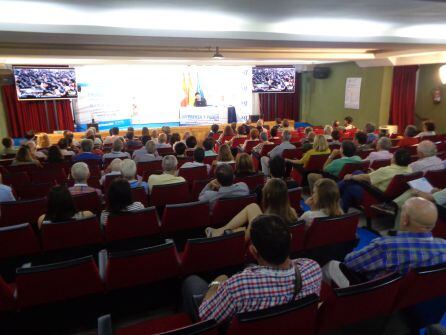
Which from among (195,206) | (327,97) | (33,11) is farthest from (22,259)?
(327,97)

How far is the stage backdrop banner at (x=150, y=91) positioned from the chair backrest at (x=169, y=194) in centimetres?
965

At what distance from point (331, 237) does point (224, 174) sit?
1.18 meters

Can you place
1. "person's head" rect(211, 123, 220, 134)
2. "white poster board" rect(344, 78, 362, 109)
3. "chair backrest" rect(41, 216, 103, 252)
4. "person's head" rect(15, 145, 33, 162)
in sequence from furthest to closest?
"white poster board" rect(344, 78, 362, 109), "person's head" rect(211, 123, 220, 134), "person's head" rect(15, 145, 33, 162), "chair backrest" rect(41, 216, 103, 252)

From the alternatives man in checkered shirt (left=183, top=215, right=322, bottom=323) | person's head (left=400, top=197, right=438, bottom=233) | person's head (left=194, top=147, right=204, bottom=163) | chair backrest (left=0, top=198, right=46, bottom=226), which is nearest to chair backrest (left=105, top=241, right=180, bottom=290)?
man in checkered shirt (left=183, top=215, right=322, bottom=323)

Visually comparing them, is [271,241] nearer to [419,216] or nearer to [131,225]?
[419,216]

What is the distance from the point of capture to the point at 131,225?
2.94 m

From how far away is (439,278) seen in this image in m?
1.84

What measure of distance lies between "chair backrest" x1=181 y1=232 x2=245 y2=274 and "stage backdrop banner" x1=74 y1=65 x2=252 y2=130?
440 inches

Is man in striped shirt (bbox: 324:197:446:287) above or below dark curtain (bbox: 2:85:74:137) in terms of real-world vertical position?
below

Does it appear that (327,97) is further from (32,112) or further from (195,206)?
(195,206)

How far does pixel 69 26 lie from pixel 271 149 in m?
4.23

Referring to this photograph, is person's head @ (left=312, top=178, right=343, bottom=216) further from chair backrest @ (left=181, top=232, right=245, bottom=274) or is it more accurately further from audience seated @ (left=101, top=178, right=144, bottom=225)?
audience seated @ (left=101, top=178, right=144, bottom=225)

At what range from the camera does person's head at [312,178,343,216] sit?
111 inches

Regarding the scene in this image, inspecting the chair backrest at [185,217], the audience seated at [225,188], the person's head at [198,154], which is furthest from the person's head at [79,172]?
the person's head at [198,154]
